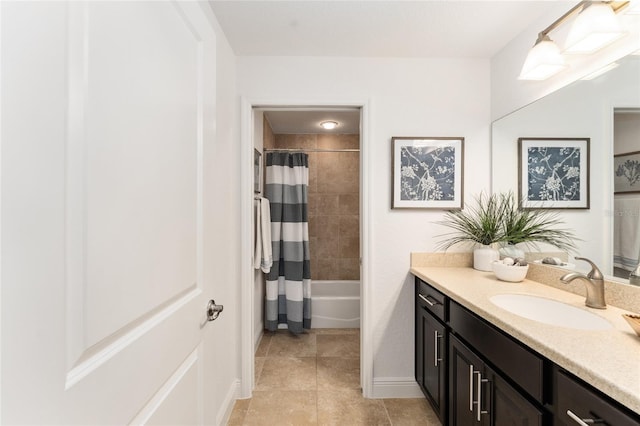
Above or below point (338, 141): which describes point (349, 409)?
below

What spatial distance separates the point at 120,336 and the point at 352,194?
3398mm

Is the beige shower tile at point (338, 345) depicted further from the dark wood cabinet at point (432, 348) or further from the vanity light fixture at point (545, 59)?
the vanity light fixture at point (545, 59)

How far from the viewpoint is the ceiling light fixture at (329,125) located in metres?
3.38

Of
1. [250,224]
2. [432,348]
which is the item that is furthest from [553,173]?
[250,224]

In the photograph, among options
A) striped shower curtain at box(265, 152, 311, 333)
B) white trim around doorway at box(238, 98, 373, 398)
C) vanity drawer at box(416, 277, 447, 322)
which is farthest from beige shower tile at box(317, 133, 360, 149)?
vanity drawer at box(416, 277, 447, 322)

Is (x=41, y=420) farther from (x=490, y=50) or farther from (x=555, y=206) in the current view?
(x=490, y=50)

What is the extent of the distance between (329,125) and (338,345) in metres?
2.41

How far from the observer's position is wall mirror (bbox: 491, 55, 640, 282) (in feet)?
3.80

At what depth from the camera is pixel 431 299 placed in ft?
5.62

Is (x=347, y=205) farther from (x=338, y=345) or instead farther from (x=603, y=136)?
(x=603, y=136)

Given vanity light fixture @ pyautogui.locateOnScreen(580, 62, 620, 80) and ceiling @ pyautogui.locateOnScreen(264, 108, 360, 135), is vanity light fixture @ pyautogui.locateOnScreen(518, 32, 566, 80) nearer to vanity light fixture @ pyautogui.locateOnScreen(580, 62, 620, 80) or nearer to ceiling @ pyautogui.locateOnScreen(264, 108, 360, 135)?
vanity light fixture @ pyautogui.locateOnScreen(580, 62, 620, 80)

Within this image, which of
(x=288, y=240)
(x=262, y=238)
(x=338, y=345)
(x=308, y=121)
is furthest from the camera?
(x=308, y=121)

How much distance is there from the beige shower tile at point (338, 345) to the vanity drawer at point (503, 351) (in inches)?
55.2

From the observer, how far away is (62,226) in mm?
488
